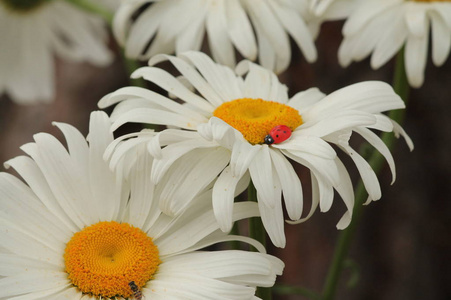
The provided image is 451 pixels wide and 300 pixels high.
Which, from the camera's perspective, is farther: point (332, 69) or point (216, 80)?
point (332, 69)

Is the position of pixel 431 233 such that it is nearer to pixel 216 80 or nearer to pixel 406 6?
pixel 406 6

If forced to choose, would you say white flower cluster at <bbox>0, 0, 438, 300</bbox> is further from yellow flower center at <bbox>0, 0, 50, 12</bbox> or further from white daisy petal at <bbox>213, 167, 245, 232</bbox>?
yellow flower center at <bbox>0, 0, 50, 12</bbox>

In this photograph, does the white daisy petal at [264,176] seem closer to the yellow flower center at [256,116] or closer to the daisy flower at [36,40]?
the yellow flower center at [256,116]

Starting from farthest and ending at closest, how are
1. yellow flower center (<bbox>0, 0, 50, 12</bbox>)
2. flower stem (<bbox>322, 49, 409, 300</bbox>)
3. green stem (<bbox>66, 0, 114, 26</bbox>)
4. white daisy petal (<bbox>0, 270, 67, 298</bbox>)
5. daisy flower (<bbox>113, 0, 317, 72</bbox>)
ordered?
yellow flower center (<bbox>0, 0, 50, 12</bbox>) < green stem (<bbox>66, 0, 114, 26</bbox>) < daisy flower (<bbox>113, 0, 317, 72</bbox>) < flower stem (<bbox>322, 49, 409, 300</bbox>) < white daisy petal (<bbox>0, 270, 67, 298</bbox>)

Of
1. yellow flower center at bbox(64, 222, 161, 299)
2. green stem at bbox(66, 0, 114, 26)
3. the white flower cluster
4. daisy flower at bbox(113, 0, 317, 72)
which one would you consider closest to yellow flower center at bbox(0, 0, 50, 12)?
green stem at bbox(66, 0, 114, 26)

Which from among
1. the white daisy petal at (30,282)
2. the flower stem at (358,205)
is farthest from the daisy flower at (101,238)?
the flower stem at (358,205)

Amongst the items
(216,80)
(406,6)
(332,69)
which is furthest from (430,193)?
(216,80)

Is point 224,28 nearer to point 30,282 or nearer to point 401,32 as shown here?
point 401,32
